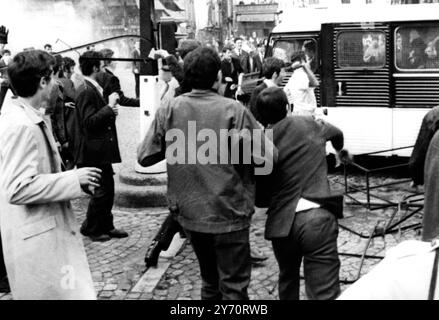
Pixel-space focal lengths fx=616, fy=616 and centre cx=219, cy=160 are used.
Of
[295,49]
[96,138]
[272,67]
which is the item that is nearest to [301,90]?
[295,49]

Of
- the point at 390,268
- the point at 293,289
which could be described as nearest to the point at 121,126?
the point at 293,289

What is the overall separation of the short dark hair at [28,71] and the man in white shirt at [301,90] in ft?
19.0

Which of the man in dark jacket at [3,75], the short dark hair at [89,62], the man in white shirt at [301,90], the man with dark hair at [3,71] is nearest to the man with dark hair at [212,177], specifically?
the man with dark hair at [3,71]

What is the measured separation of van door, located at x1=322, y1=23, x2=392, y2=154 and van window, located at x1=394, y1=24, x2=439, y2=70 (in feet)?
0.62

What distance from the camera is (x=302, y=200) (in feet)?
12.8

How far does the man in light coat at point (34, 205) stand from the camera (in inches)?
122

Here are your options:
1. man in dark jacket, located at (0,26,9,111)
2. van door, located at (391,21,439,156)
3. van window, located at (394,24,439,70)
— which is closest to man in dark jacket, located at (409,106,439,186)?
van door, located at (391,21,439,156)

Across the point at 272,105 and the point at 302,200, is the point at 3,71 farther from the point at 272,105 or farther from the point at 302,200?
the point at 302,200

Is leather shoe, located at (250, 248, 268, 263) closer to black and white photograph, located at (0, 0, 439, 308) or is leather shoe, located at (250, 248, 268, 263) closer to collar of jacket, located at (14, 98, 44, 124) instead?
black and white photograph, located at (0, 0, 439, 308)

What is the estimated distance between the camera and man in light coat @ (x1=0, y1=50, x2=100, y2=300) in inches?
122

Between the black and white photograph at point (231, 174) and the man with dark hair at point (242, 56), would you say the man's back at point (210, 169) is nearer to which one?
the black and white photograph at point (231, 174)

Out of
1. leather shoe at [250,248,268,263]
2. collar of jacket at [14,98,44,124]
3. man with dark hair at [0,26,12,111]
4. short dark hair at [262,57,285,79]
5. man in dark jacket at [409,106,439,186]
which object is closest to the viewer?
collar of jacket at [14,98,44,124]
